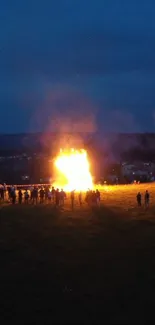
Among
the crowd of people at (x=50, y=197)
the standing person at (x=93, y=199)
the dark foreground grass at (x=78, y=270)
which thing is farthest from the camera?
the crowd of people at (x=50, y=197)

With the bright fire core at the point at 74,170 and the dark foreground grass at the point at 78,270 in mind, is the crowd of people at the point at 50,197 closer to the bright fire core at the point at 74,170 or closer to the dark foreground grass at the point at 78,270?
the dark foreground grass at the point at 78,270

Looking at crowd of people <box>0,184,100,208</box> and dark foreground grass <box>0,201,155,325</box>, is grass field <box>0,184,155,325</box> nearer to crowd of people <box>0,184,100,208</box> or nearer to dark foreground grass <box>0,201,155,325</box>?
dark foreground grass <box>0,201,155,325</box>

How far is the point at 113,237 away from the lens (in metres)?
25.4

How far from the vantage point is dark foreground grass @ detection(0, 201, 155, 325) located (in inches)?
608

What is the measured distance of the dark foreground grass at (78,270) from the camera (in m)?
15.4

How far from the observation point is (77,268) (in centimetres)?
1994

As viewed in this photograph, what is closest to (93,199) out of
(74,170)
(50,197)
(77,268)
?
(50,197)

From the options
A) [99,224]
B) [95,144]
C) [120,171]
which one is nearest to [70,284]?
[99,224]


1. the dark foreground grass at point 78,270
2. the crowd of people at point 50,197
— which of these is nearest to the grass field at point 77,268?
the dark foreground grass at point 78,270

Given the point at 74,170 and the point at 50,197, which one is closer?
the point at 50,197

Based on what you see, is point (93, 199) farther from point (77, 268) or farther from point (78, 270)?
point (78, 270)

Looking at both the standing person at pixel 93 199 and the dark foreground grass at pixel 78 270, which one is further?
the standing person at pixel 93 199

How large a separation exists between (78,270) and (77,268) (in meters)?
0.25

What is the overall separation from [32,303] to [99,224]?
43.6ft
